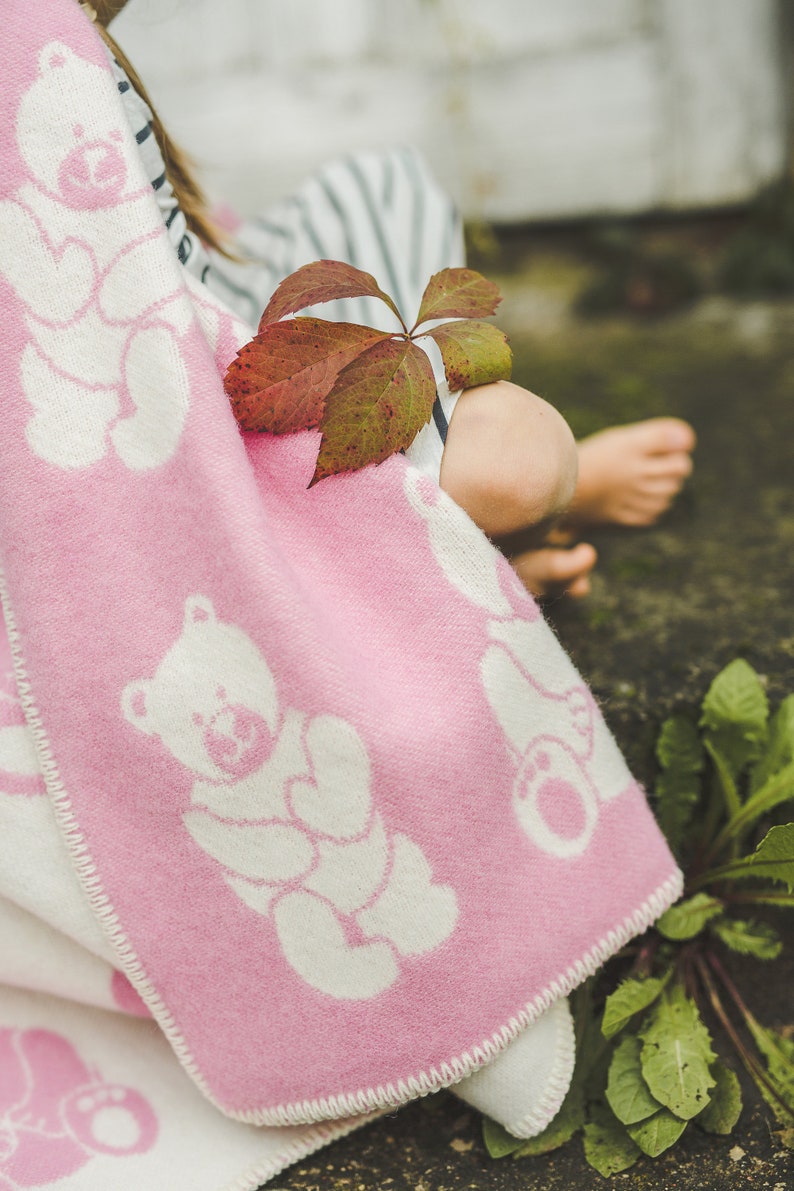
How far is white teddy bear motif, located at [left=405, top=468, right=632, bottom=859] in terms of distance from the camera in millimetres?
763

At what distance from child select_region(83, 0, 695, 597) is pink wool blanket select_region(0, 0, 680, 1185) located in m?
0.06

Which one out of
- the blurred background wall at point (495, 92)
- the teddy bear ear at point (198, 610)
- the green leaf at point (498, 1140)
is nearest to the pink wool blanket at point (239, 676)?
the teddy bear ear at point (198, 610)

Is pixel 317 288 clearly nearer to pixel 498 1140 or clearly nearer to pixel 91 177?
pixel 91 177

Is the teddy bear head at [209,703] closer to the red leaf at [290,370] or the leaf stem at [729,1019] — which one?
the red leaf at [290,370]

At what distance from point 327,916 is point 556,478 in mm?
370

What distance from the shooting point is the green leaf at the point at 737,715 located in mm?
942

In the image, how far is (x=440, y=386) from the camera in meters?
0.80

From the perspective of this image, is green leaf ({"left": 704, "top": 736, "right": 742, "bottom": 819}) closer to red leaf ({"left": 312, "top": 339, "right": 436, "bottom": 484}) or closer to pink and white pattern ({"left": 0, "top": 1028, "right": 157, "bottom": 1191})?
red leaf ({"left": 312, "top": 339, "right": 436, "bottom": 484})

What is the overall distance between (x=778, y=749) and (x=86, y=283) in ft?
2.28

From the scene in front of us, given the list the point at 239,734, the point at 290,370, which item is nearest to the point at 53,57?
the point at 290,370

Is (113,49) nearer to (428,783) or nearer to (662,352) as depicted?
(428,783)

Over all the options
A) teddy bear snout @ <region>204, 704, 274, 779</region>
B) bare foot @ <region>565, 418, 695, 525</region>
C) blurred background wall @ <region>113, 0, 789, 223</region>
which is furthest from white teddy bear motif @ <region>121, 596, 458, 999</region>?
blurred background wall @ <region>113, 0, 789, 223</region>

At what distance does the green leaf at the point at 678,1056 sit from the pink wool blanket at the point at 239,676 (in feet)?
0.36

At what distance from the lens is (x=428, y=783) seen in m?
0.74
